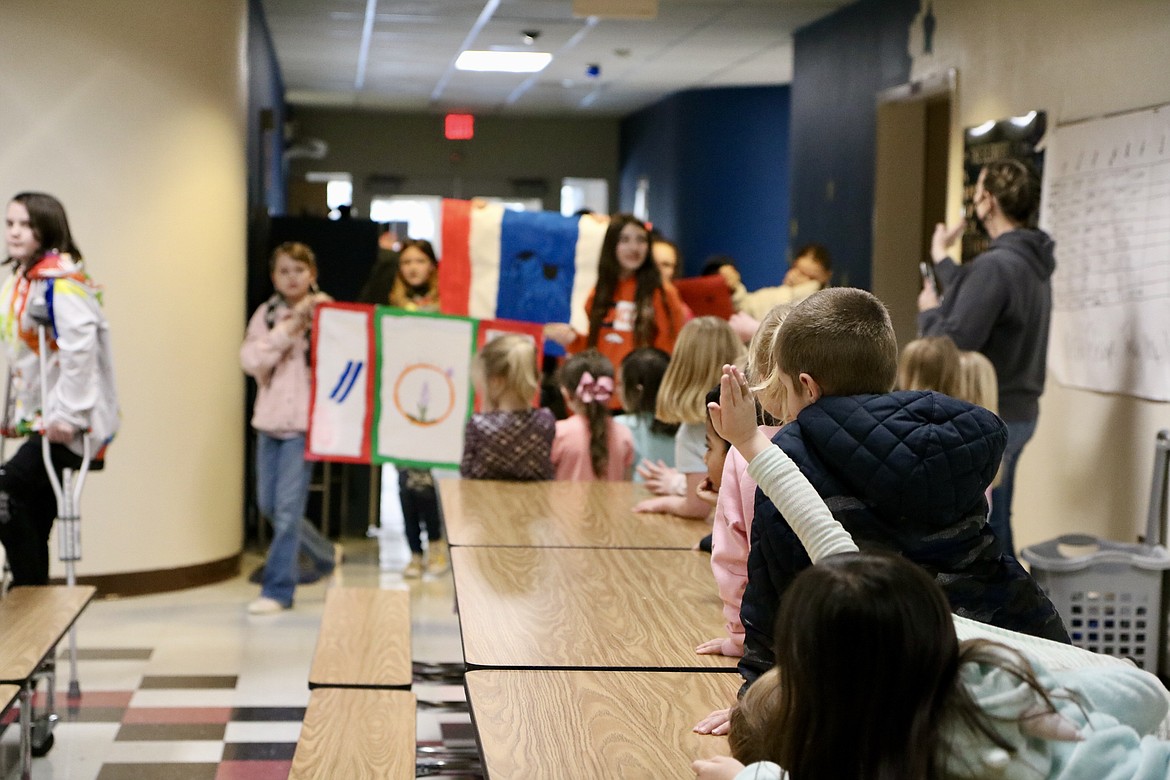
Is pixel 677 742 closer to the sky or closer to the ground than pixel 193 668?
closer to the sky

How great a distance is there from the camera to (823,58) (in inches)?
351

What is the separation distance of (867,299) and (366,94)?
481 inches

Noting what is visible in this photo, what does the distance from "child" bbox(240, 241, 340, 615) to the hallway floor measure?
42 centimetres

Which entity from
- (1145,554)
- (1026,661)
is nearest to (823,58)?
(1145,554)

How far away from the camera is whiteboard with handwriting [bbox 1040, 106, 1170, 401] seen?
4.82m

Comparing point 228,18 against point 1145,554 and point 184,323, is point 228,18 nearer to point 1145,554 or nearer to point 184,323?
point 184,323

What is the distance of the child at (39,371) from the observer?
169 inches

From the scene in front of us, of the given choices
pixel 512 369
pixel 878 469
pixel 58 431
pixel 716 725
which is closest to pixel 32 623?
pixel 58 431

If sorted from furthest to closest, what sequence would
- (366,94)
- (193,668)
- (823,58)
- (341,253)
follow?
(366,94), (823,58), (341,253), (193,668)

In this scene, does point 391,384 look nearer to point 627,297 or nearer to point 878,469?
point 627,297

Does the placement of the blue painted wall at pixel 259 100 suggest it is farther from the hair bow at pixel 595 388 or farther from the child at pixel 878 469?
the child at pixel 878 469

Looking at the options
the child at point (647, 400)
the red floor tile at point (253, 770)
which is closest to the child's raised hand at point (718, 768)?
the red floor tile at point (253, 770)

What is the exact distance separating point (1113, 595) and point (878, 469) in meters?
2.85

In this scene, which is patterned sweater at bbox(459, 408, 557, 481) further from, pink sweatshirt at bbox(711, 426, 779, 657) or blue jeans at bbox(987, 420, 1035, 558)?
pink sweatshirt at bbox(711, 426, 779, 657)
